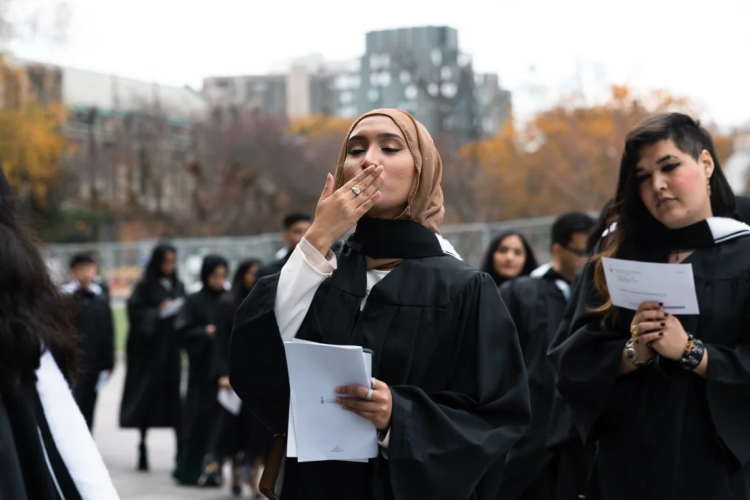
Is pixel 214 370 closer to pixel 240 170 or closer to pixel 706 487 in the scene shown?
pixel 706 487

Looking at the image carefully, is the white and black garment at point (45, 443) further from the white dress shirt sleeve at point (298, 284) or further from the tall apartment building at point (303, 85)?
the tall apartment building at point (303, 85)

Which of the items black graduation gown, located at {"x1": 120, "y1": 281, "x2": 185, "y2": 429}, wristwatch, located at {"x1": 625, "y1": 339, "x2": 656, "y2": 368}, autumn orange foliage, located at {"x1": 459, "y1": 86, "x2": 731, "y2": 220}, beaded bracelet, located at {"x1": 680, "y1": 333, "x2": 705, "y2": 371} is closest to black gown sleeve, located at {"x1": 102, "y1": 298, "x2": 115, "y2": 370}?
black graduation gown, located at {"x1": 120, "y1": 281, "x2": 185, "y2": 429}

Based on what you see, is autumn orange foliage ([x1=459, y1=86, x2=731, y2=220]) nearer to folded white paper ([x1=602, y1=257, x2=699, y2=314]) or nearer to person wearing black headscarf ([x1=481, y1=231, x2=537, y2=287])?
person wearing black headscarf ([x1=481, y1=231, x2=537, y2=287])

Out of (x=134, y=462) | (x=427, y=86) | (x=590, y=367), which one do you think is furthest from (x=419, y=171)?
(x=427, y=86)

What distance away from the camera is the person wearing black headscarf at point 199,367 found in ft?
34.2

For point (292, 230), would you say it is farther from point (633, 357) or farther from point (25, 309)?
point (25, 309)

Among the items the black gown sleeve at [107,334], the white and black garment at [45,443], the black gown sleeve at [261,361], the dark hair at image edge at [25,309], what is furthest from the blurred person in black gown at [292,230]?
the white and black garment at [45,443]

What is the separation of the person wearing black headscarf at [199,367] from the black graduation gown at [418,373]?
7.12 m

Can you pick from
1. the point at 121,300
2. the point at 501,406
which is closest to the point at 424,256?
the point at 501,406

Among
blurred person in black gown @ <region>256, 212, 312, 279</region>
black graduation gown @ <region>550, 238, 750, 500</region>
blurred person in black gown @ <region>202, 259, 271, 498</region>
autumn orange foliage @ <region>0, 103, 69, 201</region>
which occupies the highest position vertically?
autumn orange foliage @ <region>0, 103, 69, 201</region>

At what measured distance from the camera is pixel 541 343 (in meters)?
6.02

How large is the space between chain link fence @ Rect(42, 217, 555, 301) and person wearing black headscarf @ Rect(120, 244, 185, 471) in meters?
0.98

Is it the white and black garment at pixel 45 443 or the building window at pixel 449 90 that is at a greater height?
the building window at pixel 449 90

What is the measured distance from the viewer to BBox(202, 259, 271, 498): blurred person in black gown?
9719 millimetres
